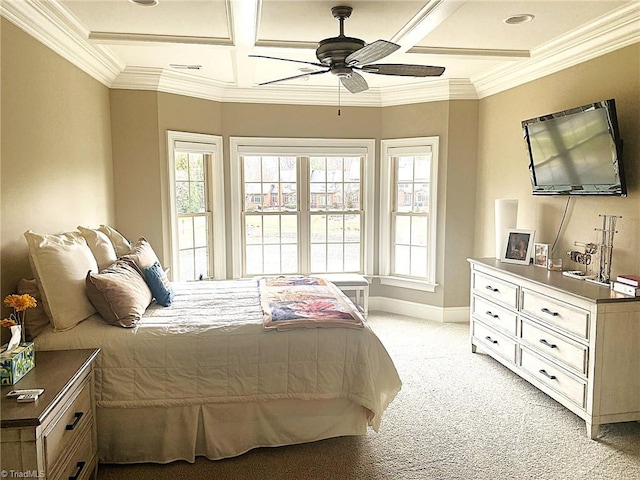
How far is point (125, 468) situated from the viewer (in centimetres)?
263

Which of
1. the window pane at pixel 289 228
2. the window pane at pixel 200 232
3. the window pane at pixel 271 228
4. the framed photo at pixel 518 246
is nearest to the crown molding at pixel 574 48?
the framed photo at pixel 518 246

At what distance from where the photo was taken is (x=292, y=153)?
5.54 meters

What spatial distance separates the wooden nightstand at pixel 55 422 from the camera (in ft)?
5.85

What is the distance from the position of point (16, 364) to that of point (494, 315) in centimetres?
336

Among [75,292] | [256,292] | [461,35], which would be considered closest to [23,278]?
[75,292]

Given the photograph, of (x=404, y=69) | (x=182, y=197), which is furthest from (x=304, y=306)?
(x=182, y=197)

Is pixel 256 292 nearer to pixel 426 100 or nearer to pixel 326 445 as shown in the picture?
pixel 326 445

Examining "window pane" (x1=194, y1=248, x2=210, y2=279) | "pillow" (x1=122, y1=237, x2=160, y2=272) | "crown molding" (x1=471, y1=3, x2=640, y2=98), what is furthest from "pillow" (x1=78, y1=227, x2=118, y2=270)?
"crown molding" (x1=471, y1=3, x2=640, y2=98)

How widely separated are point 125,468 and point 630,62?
407 cm

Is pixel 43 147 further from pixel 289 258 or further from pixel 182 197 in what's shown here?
pixel 289 258

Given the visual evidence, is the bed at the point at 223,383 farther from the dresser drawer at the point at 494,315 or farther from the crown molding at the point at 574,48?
the crown molding at the point at 574,48

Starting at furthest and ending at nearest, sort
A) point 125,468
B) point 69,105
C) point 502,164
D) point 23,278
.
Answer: point 502,164, point 69,105, point 23,278, point 125,468

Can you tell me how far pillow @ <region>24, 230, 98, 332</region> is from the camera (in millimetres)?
2576

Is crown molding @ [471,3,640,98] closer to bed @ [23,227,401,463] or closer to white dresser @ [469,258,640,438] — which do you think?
white dresser @ [469,258,640,438]
